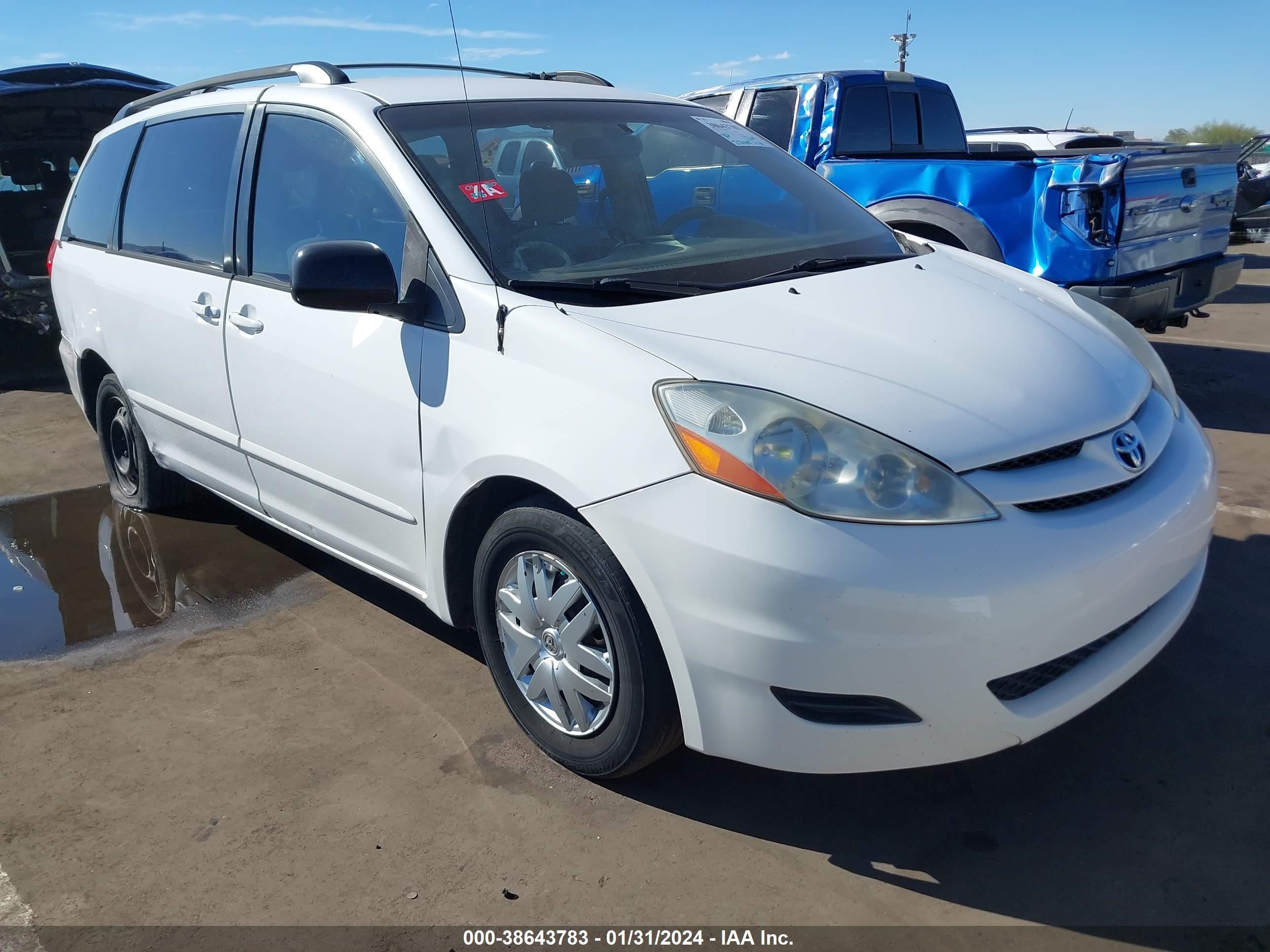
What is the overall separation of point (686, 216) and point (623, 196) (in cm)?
22

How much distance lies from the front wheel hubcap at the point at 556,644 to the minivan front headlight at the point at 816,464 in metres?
0.51

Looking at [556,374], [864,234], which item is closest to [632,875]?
[556,374]

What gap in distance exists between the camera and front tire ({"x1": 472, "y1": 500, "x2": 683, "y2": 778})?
2.32 meters

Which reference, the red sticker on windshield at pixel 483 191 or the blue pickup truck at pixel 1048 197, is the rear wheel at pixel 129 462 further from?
the blue pickup truck at pixel 1048 197

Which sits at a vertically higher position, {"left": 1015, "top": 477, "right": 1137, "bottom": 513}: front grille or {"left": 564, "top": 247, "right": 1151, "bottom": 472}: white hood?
{"left": 564, "top": 247, "right": 1151, "bottom": 472}: white hood

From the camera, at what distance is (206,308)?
11.8ft

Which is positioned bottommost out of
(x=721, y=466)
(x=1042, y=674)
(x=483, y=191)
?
(x=1042, y=674)

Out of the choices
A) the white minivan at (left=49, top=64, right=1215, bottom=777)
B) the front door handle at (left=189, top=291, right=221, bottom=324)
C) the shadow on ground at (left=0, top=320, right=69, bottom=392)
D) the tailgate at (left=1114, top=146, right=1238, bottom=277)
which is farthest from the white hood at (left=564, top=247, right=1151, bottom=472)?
the shadow on ground at (left=0, top=320, right=69, bottom=392)

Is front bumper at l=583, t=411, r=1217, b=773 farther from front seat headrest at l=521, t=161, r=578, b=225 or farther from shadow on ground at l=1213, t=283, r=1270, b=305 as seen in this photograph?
shadow on ground at l=1213, t=283, r=1270, b=305

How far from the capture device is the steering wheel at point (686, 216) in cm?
320

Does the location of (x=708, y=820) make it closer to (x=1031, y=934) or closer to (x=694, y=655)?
(x=694, y=655)

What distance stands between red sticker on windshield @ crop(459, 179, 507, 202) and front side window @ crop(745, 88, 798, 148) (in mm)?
4295

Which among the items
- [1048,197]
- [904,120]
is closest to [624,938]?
[1048,197]

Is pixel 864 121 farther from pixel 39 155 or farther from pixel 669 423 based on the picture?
pixel 39 155
